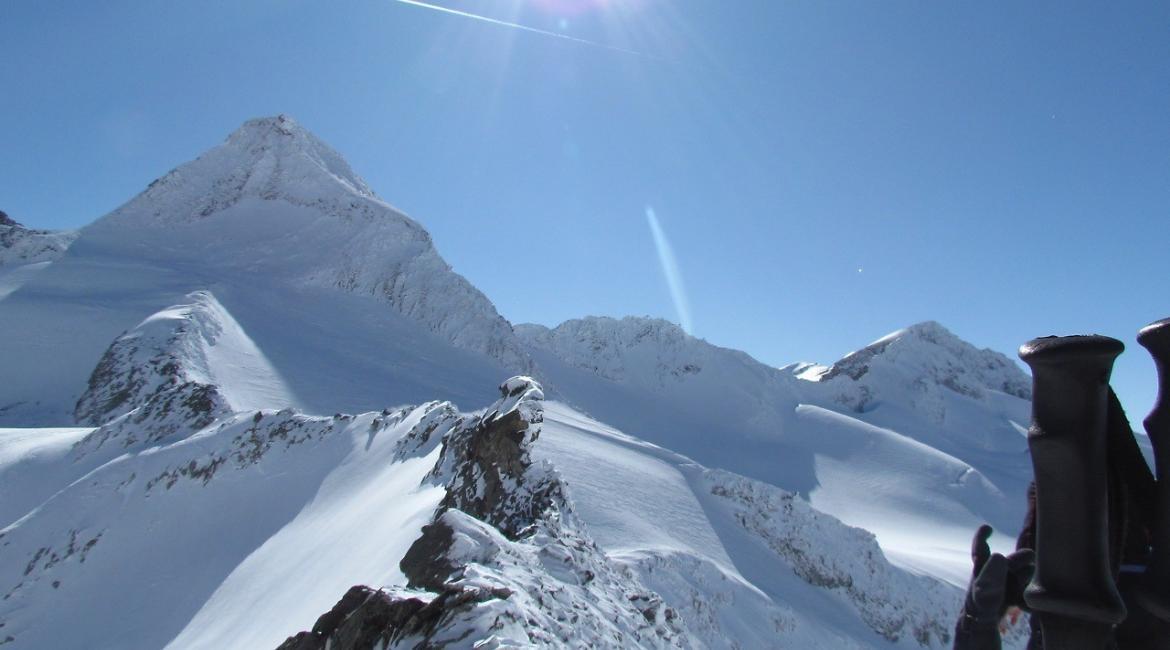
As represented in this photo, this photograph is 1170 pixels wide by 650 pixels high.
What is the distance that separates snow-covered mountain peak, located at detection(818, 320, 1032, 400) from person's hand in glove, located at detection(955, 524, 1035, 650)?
311 ft

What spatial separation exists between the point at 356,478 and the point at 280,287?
35.9 metres

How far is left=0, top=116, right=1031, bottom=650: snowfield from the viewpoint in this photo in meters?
8.34

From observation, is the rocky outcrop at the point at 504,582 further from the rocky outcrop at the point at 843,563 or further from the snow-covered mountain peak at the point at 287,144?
the snow-covered mountain peak at the point at 287,144

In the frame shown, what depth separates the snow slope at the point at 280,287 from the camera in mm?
34750

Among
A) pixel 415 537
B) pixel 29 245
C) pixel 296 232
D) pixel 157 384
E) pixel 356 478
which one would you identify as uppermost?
pixel 296 232

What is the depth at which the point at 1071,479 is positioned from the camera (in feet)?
Answer: 5.48

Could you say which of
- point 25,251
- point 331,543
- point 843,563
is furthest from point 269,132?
point 843,563

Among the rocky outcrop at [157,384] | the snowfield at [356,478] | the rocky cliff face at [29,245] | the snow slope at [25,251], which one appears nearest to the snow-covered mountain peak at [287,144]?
the snowfield at [356,478]

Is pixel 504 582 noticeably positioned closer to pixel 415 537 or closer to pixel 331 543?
pixel 415 537

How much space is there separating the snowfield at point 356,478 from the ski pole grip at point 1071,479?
3400 millimetres

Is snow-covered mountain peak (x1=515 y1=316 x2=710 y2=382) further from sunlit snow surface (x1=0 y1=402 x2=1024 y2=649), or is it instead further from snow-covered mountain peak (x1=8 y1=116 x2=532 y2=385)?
sunlit snow surface (x1=0 y1=402 x2=1024 y2=649)

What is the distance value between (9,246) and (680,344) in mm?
71163

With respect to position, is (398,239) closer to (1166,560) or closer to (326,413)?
(326,413)

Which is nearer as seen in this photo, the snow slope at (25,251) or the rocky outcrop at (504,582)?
the rocky outcrop at (504,582)
